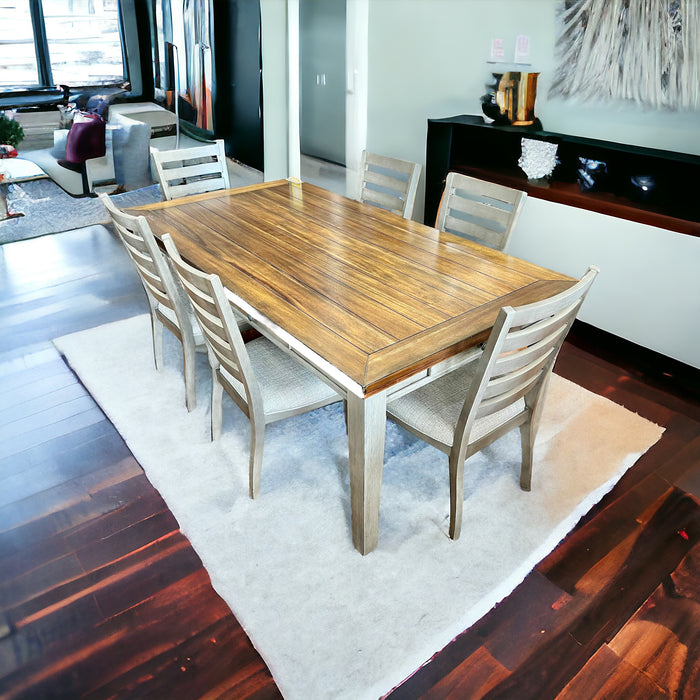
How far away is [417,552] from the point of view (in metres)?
1.85

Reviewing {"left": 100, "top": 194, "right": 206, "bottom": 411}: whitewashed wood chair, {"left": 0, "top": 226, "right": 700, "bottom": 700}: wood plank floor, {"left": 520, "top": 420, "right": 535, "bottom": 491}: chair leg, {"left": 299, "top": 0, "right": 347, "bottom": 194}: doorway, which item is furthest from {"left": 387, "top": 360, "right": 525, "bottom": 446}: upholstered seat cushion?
{"left": 299, "top": 0, "right": 347, "bottom": 194}: doorway

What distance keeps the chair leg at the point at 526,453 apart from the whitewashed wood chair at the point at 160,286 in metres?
1.27

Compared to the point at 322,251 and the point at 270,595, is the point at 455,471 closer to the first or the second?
the point at 270,595

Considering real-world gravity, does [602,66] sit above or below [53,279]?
above

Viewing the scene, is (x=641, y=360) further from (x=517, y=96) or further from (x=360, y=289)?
(x=360, y=289)

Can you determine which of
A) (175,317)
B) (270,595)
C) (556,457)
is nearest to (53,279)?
(175,317)

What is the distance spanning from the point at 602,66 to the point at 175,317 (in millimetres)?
2525

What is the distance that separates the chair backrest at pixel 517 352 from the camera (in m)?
1.43

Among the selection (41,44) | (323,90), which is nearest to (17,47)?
(41,44)

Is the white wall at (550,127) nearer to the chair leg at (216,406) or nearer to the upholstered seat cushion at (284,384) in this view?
the upholstered seat cushion at (284,384)

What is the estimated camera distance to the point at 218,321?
1.72 metres

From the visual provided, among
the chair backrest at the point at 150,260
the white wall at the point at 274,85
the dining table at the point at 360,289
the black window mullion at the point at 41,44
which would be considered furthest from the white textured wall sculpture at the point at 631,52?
the black window mullion at the point at 41,44

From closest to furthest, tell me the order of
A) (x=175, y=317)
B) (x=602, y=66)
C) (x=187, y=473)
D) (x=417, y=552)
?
1. (x=417, y=552)
2. (x=187, y=473)
3. (x=175, y=317)
4. (x=602, y=66)

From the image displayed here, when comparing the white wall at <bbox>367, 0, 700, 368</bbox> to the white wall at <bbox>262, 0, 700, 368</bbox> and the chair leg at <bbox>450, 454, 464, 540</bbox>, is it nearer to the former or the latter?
the white wall at <bbox>262, 0, 700, 368</bbox>
